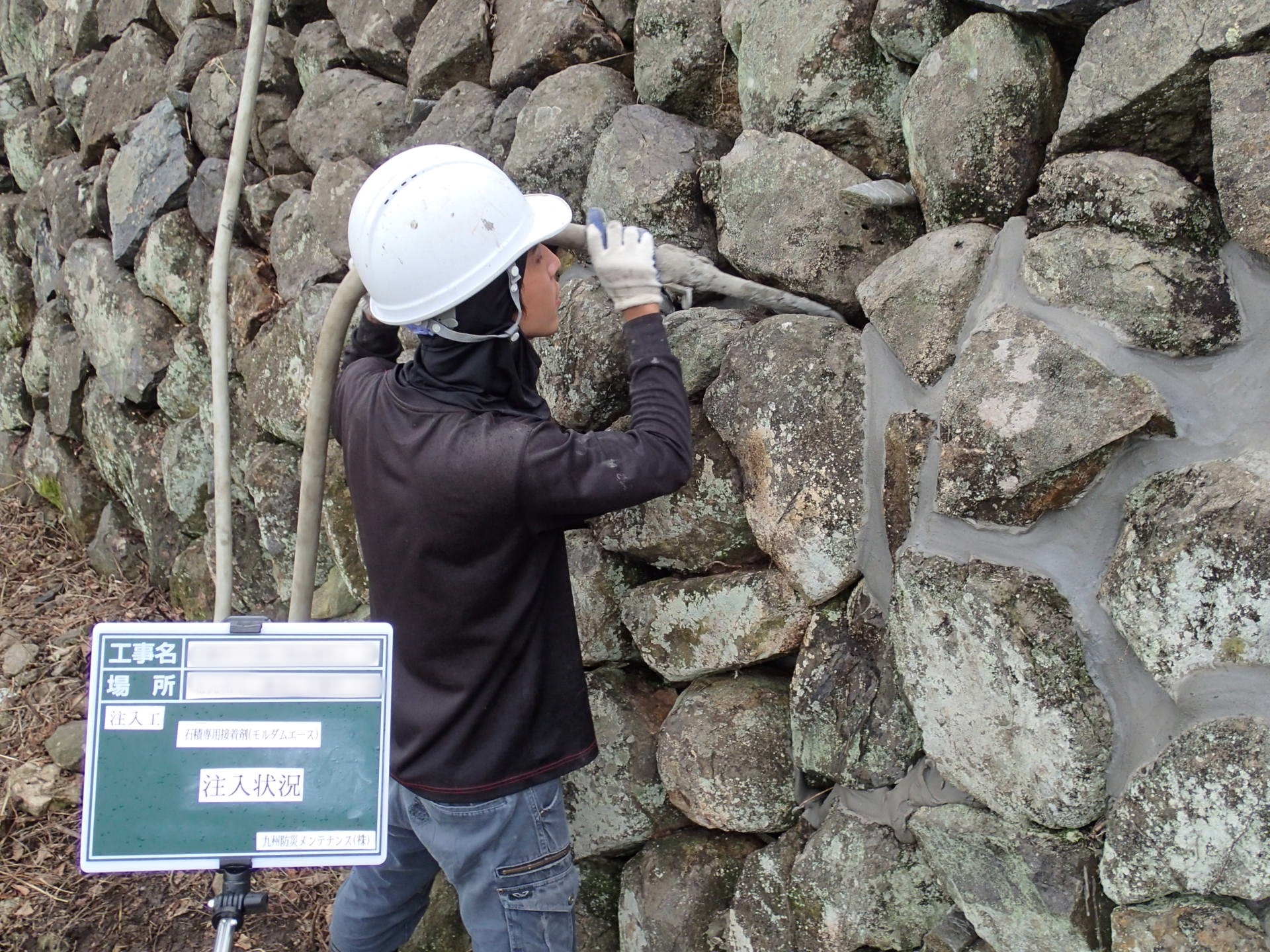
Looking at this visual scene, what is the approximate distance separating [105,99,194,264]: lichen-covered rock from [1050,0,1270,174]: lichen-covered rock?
2897mm

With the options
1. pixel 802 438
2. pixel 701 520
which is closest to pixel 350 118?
pixel 701 520

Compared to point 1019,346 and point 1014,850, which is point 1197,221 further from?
point 1014,850

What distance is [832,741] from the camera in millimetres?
1856

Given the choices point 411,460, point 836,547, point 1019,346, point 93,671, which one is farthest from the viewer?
point 836,547

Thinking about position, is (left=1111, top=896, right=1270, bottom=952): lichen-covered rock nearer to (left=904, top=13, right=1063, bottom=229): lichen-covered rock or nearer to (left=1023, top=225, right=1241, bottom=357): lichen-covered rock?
(left=1023, top=225, right=1241, bottom=357): lichen-covered rock

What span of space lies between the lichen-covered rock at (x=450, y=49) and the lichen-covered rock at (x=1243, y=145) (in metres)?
1.77

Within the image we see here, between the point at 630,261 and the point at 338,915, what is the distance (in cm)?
139

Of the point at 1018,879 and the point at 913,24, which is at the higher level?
the point at 913,24

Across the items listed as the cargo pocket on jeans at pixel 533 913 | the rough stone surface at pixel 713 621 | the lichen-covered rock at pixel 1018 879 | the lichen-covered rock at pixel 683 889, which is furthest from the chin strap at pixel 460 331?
the lichen-covered rock at pixel 683 889

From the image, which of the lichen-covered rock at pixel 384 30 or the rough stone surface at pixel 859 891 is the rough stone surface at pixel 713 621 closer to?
the rough stone surface at pixel 859 891

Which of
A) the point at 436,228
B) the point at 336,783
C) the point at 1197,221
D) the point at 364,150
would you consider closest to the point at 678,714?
the point at 336,783

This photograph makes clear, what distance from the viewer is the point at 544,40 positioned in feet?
8.02

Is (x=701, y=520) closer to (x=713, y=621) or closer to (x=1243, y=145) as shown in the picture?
(x=713, y=621)

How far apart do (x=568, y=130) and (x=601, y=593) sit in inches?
39.1
